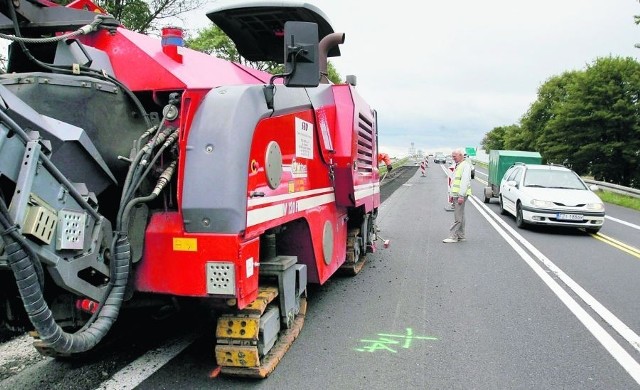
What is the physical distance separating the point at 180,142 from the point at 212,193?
16.6 inches

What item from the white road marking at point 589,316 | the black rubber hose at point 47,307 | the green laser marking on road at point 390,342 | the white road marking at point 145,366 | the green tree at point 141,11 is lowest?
the white road marking at point 589,316

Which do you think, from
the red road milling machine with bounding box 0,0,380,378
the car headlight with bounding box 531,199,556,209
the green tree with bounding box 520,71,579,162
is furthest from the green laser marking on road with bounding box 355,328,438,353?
the green tree with bounding box 520,71,579,162

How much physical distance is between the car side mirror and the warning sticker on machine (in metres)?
1.02

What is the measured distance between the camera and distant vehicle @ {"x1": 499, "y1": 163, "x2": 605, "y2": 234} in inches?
460

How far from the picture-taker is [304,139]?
4695 mm

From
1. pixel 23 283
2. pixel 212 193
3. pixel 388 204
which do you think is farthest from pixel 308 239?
pixel 388 204

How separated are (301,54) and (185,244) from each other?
1.48m

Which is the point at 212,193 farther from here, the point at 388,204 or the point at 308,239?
the point at 388,204

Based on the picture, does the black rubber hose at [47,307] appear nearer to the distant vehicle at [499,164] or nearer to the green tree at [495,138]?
the distant vehicle at [499,164]

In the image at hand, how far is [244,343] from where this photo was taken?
11.9 feet

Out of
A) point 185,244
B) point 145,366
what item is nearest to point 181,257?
point 185,244

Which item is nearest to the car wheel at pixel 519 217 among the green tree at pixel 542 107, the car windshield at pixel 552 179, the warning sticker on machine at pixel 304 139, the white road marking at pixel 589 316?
the car windshield at pixel 552 179

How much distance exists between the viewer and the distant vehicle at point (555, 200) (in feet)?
38.3

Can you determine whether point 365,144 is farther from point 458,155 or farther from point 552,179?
point 552,179
